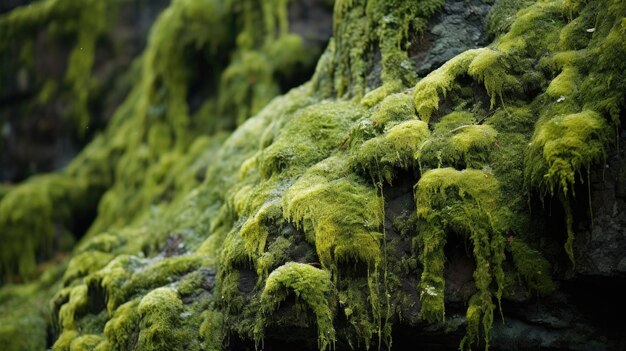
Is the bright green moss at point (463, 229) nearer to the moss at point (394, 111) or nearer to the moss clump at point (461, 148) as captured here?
the moss clump at point (461, 148)

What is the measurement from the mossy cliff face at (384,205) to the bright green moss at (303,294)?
2cm

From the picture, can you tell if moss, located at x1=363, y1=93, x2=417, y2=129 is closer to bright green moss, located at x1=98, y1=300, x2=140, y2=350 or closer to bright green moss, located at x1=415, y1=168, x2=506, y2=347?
bright green moss, located at x1=415, y1=168, x2=506, y2=347

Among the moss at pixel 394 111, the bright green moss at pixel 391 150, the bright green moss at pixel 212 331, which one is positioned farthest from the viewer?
the moss at pixel 394 111

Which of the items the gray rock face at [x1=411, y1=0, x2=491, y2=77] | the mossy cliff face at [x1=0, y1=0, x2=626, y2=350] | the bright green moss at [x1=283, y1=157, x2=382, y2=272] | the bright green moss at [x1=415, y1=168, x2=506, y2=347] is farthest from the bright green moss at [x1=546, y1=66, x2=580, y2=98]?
the bright green moss at [x1=283, y1=157, x2=382, y2=272]

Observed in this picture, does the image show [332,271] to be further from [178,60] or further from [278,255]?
[178,60]

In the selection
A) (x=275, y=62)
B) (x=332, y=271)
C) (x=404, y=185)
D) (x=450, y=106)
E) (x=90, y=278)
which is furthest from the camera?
(x=275, y=62)

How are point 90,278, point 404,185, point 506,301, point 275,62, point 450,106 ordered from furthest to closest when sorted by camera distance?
point 275,62 < point 90,278 < point 450,106 < point 404,185 < point 506,301

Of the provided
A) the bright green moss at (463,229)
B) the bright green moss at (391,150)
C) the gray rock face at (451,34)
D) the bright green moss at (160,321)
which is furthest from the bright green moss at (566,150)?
the bright green moss at (160,321)

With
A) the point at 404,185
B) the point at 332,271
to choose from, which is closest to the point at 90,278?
the point at 332,271

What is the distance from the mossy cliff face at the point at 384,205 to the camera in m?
5.29

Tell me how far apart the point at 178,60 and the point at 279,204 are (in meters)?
8.50

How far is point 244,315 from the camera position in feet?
19.5

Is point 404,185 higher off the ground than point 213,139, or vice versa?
point 404,185

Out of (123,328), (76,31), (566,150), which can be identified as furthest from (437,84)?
(76,31)
